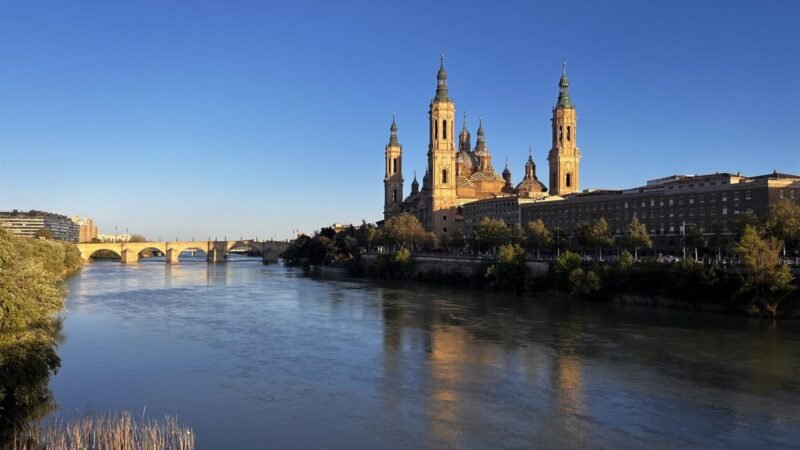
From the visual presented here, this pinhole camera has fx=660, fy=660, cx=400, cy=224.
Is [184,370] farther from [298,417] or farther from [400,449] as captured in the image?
[400,449]

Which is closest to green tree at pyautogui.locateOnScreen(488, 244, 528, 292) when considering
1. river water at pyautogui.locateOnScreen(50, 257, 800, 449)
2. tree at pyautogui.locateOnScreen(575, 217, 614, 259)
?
tree at pyautogui.locateOnScreen(575, 217, 614, 259)

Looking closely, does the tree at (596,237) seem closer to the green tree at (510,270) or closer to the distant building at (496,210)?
the green tree at (510,270)

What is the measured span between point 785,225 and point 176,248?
4844 inches

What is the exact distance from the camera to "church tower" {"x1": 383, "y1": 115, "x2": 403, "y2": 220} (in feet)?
495

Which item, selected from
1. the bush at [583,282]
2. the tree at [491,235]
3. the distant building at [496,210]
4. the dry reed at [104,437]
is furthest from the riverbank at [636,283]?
the dry reed at [104,437]

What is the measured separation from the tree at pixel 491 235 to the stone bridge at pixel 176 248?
80255mm

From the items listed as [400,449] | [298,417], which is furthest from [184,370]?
[400,449]

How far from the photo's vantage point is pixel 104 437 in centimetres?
1423

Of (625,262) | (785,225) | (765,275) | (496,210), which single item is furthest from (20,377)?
(496,210)

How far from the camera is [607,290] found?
48.2m

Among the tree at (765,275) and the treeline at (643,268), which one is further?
the treeline at (643,268)

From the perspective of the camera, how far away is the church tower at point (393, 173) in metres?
151

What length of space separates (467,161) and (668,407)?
11017cm

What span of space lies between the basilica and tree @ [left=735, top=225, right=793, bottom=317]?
58217 mm
